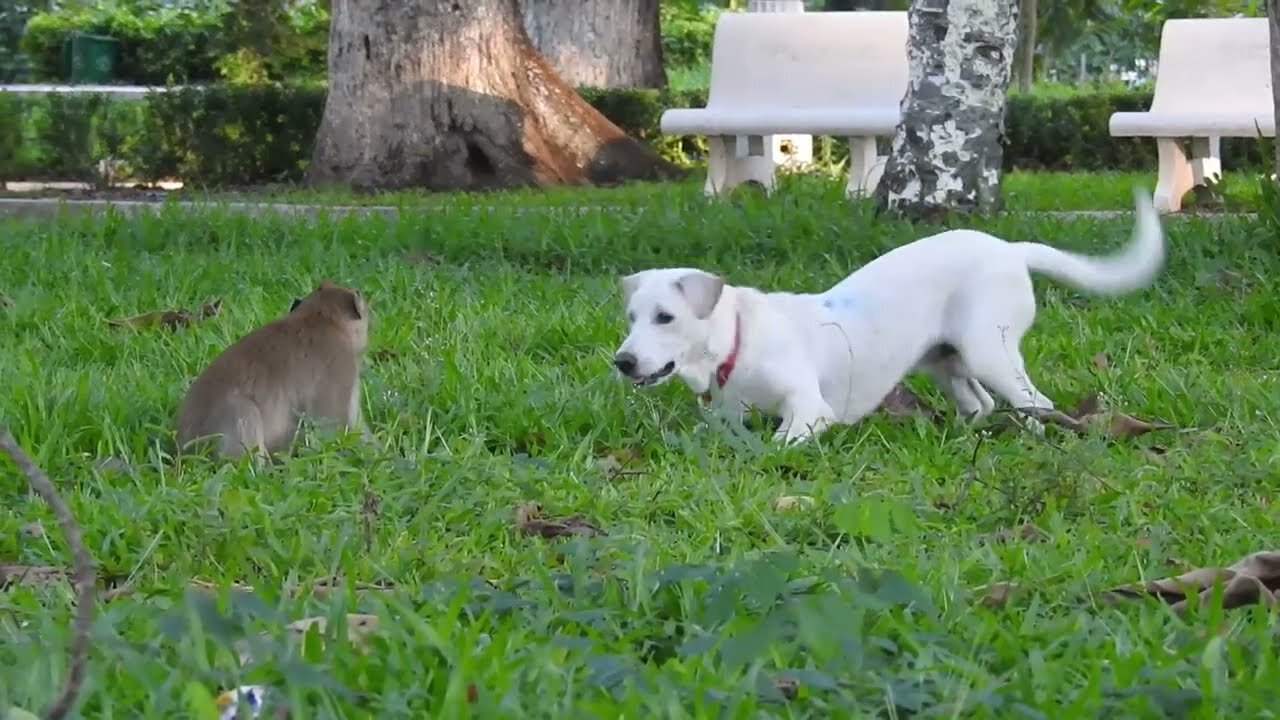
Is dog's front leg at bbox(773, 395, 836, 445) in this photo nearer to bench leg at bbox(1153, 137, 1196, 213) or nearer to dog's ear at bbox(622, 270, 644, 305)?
dog's ear at bbox(622, 270, 644, 305)

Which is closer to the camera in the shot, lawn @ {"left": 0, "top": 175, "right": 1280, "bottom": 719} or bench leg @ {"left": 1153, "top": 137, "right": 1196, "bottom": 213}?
lawn @ {"left": 0, "top": 175, "right": 1280, "bottom": 719}

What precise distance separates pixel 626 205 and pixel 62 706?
7.79 metres

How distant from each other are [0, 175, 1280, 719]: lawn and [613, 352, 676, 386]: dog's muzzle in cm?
11

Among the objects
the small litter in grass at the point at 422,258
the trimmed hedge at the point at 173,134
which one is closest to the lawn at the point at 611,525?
the small litter in grass at the point at 422,258

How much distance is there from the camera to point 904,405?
17.8 feet

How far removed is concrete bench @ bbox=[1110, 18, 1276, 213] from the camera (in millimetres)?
11516

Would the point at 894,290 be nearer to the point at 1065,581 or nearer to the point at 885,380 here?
the point at 885,380

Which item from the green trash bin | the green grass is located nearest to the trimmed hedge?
the green grass

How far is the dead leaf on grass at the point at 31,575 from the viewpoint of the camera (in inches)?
129

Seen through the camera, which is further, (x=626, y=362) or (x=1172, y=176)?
(x=1172, y=176)

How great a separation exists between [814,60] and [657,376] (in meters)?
7.49

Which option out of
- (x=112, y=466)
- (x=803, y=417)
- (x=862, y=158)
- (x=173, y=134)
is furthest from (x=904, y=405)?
(x=173, y=134)

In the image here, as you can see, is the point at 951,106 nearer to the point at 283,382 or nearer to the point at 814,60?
the point at 814,60

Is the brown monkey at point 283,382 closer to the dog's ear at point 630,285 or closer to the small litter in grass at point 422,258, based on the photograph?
the dog's ear at point 630,285
